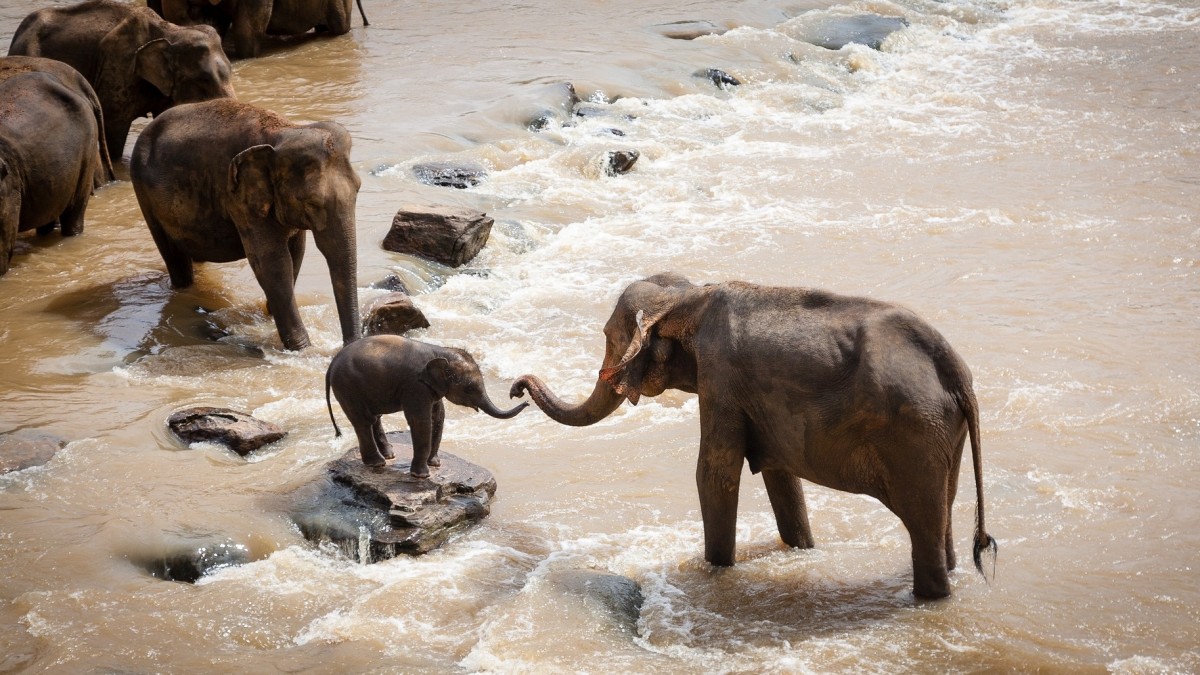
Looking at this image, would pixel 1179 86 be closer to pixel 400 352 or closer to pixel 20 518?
pixel 400 352

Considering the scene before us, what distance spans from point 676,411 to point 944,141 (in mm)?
9364

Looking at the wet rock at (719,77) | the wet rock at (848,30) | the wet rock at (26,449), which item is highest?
the wet rock at (848,30)

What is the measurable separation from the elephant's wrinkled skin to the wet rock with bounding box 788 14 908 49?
13.5m

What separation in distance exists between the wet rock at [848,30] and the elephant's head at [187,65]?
11.7 meters

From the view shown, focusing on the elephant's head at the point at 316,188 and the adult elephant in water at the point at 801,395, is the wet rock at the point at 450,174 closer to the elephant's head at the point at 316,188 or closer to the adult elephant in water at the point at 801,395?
the elephant's head at the point at 316,188

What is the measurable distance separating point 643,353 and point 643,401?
103 inches

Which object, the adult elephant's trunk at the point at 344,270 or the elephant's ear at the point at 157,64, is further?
the elephant's ear at the point at 157,64

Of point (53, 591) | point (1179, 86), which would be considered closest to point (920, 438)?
point (53, 591)

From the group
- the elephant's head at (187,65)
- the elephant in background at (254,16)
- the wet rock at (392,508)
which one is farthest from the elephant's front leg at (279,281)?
the elephant in background at (254,16)

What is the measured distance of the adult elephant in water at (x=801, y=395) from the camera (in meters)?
5.70

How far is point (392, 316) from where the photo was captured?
10.1 meters

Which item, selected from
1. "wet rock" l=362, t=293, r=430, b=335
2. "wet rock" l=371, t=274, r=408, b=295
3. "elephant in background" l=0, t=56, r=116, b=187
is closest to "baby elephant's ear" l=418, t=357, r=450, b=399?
"wet rock" l=362, t=293, r=430, b=335

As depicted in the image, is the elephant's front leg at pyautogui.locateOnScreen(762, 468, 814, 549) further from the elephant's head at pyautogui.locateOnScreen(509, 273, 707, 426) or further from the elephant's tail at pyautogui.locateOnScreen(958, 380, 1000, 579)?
the elephant's tail at pyautogui.locateOnScreen(958, 380, 1000, 579)

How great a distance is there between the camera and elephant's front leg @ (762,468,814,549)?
670 centimetres
